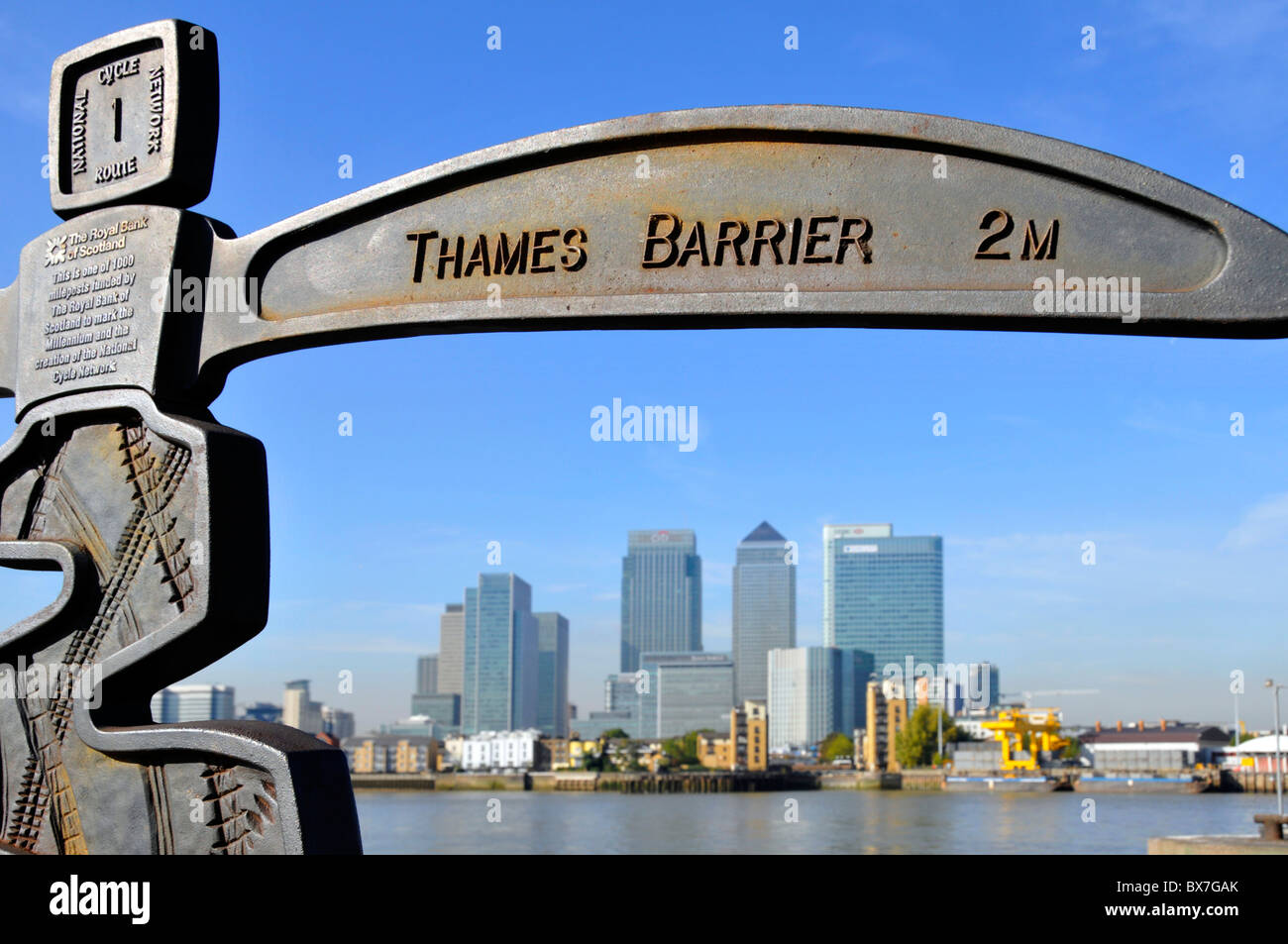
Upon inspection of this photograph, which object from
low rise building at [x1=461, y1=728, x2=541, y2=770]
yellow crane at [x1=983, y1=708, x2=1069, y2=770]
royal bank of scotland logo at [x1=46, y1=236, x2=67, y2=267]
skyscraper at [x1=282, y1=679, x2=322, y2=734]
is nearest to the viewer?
royal bank of scotland logo at [x1=46, y1=236, x2=67, y2=267]

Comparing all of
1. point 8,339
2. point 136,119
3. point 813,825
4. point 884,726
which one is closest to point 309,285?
point 136,119

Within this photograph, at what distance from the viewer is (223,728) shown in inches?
162

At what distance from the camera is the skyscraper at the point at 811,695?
16150 centimetres

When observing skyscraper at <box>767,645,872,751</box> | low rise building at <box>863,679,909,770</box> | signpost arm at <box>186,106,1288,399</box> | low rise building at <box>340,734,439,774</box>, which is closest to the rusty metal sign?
signpost arm at <box>186,106,1288,399</box>

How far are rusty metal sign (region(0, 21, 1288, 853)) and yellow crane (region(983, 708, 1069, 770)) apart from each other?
69637 millimetres

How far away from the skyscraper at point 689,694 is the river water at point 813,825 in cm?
10122

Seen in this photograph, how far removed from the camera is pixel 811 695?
535ft

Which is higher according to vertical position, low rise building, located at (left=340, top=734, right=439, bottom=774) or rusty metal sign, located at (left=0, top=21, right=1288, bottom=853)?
rusty metal sign, located at (left=0, top=21, right=1288, bottom=853)

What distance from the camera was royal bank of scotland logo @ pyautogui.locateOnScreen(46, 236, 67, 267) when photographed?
4.80 m

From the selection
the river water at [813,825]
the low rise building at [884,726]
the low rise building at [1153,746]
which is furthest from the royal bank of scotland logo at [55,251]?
the low rise building at [884,726]

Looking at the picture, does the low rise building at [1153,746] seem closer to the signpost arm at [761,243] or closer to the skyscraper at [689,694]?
the skyscraper at [689,694]

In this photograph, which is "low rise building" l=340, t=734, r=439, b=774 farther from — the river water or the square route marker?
the square route marker
